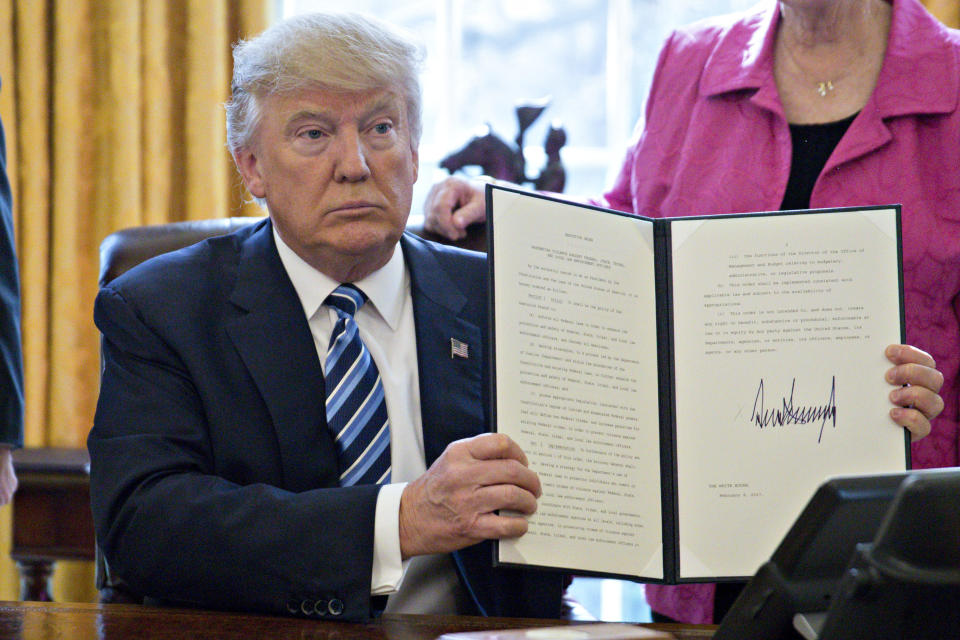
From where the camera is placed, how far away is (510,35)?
3768mm

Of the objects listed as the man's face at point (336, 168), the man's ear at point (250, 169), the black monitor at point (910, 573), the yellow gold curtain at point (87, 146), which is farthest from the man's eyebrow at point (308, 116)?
the yellow gold curtain at point (87, 146)

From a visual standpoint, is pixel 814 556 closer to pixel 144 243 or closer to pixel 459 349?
pixel 459 349

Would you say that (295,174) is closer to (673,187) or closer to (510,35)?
(673,187)

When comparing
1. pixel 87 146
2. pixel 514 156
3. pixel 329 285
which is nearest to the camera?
pixel 329 285

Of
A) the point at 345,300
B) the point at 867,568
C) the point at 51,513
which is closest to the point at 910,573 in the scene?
the point at 867,568

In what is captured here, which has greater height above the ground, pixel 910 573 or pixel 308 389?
pixel 308 389

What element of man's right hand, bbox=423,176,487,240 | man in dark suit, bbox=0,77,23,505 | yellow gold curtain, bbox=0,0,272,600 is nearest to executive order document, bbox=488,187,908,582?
man's right hand, bbox=423,176,487,240

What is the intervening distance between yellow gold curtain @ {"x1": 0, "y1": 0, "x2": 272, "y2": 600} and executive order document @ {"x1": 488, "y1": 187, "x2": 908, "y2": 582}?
2.03 meters

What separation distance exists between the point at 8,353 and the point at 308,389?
0.82m

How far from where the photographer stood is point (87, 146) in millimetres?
3355

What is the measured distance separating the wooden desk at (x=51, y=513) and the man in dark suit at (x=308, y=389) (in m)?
1.24

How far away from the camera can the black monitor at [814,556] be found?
99 cm

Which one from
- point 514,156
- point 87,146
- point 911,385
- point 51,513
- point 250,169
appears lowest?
point 51,513
